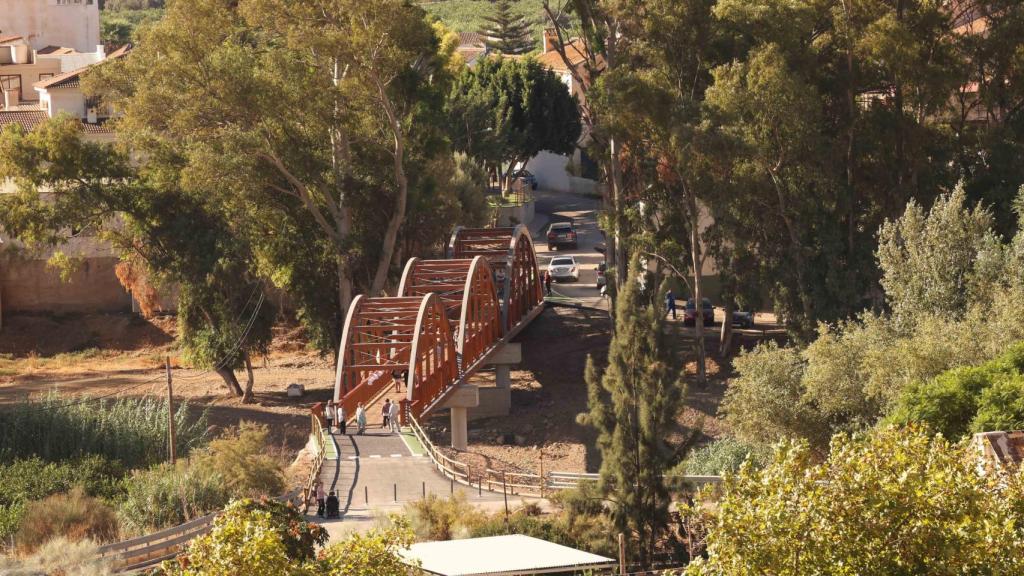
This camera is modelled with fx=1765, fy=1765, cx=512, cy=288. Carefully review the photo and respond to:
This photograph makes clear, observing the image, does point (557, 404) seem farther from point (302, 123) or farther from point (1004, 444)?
point (1004, 444)

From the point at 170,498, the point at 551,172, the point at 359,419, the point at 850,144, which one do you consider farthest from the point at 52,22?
the point at 170,498

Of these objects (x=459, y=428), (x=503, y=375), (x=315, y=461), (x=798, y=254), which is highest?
(x=798, y=254)

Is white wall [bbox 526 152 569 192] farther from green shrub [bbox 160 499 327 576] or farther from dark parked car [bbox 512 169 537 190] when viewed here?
green shrub [bbox 160 499 327 576]

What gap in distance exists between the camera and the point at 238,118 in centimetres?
5631

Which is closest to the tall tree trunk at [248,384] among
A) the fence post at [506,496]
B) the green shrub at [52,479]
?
the green shrub at [52,479]

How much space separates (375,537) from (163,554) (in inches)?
423

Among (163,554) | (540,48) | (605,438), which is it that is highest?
(540,48)

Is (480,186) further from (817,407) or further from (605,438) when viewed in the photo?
(605,438)

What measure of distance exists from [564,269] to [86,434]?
111 feet

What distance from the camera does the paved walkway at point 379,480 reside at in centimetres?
3606

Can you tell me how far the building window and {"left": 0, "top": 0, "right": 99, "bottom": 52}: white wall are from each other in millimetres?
12283

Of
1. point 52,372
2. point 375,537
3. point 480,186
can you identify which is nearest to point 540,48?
point 480,186

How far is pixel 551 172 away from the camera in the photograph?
96.7 meters

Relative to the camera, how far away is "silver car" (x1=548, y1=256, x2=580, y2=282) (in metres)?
73.6
